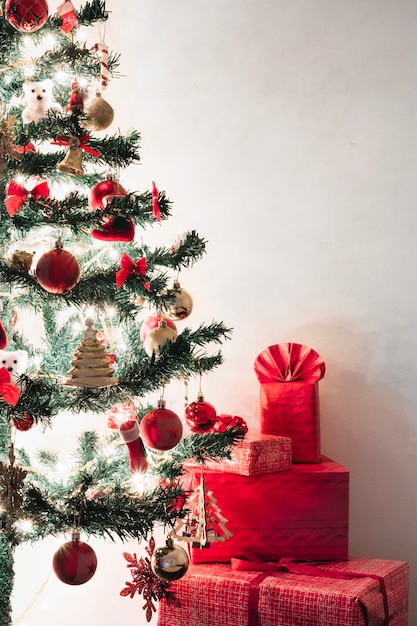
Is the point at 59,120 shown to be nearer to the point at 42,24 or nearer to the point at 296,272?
the point at 42,24

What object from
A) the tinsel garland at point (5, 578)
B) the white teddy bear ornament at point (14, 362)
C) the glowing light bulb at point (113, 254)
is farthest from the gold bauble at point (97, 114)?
the tinsel garland at point (5, 578)

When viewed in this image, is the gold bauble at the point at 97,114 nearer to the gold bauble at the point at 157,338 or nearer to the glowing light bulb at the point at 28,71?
the glowing light bulb at the point at 28,71

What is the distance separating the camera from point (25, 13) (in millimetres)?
1167

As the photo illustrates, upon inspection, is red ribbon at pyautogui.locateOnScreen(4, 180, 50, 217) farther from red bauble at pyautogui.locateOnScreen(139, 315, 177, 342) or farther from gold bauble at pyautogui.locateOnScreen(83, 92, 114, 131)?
red bauble at pyautogui.locateOnScreen(139, 315, 177, 342)

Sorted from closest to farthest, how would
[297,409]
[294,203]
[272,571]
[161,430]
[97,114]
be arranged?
[161,430] → [97,114] → [272,571] → [297,409] → [294,203]

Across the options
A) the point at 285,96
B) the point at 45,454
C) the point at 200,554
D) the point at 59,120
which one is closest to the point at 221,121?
the point at 285,96

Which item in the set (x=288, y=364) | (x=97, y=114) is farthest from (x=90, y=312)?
(x=288, y=364)

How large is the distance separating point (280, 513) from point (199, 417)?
332mm

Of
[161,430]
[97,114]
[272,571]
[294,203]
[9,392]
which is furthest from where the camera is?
[294,203]

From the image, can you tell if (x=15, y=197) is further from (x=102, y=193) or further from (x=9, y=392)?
(x=9, y=392)

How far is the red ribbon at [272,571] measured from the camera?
1.40 meters

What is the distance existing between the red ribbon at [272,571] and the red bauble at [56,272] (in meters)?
0.72

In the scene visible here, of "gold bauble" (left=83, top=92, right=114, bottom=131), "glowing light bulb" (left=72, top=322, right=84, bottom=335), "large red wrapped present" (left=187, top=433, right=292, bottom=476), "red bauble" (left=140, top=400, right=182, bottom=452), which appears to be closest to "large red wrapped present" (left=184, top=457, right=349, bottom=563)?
"large red wrapped present" (left=187, top=433, right=292, bottom=476)

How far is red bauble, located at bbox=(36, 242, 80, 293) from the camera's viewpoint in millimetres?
1143
